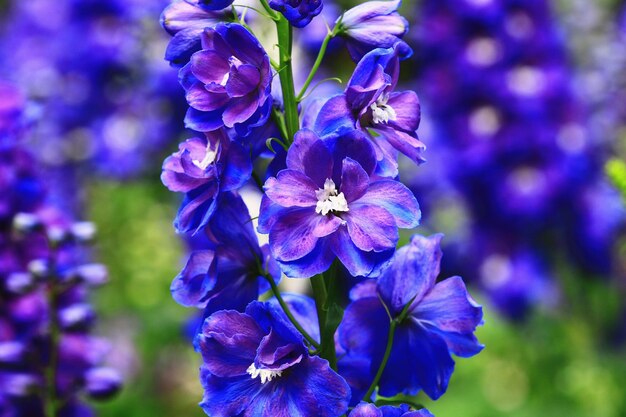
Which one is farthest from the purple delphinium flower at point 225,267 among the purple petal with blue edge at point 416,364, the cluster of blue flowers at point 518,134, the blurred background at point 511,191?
the cluster of blue flowers at point 518,134

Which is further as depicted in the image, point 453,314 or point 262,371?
point 453,314

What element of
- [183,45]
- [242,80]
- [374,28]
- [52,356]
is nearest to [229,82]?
[242,80]

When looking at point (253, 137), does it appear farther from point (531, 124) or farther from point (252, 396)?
point (531, 124)

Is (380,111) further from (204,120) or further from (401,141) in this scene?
(204,120)

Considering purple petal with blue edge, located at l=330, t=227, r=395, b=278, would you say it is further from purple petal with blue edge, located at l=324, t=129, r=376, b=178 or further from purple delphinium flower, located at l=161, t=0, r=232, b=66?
purple delphinium flower, located at l=161, t=0, r=232, b=66

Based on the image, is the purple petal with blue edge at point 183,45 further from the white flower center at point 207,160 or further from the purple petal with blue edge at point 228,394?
the purple petal with blue edge at point 228,394

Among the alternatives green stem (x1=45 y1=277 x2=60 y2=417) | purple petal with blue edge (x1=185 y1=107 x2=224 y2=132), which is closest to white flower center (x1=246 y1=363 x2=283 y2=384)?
purple petal with blue edge (x1=185 y1=107 x2=224 y2=132)
